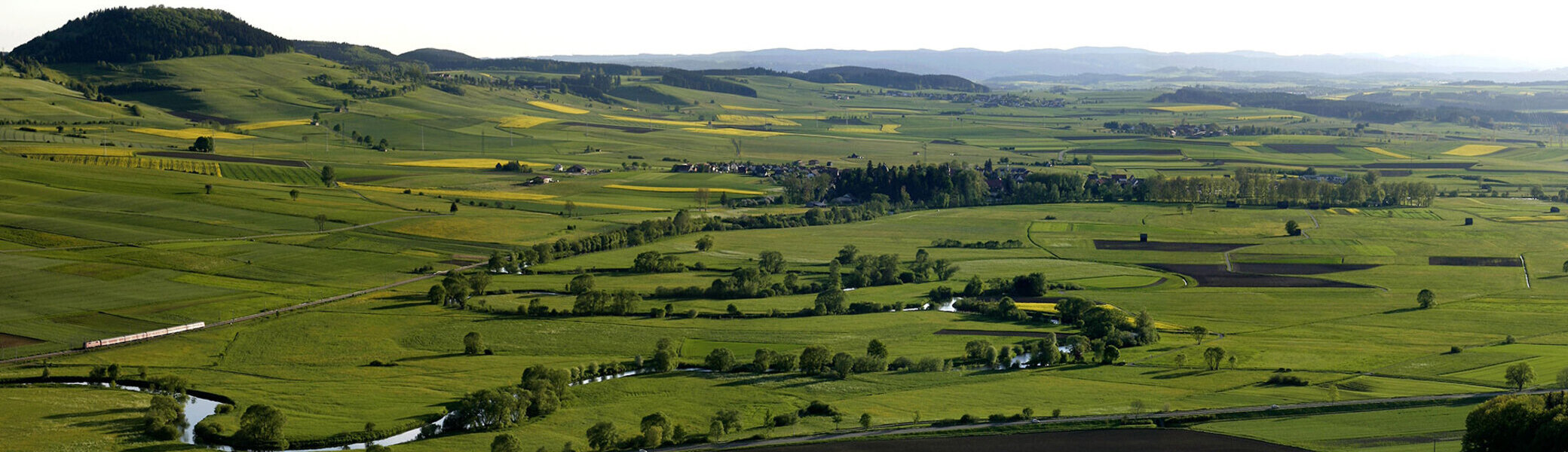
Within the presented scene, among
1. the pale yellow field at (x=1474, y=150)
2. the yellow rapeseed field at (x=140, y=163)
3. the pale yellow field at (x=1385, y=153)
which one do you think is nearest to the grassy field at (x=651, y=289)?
the yellow rapeseed field at (x=140, y=163)

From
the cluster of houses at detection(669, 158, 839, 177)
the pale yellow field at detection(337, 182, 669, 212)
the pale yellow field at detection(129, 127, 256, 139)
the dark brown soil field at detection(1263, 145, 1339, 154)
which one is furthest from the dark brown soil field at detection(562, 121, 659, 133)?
the dark brown soil field at detection(1263, 145, 1339, 154)

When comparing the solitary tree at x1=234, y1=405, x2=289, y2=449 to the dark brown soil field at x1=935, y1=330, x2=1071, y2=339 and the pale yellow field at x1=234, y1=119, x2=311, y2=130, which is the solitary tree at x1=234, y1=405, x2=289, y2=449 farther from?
the pale yellow field at x1=234, y1=119, x2=311, y2=130

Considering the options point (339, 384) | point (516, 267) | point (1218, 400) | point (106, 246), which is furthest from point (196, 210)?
point (1218, 400)

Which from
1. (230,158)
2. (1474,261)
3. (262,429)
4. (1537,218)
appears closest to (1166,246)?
(1474,261)

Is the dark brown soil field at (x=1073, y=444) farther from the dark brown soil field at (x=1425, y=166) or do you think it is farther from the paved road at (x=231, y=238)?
the dark brown soil field at (x=1425, y=166)

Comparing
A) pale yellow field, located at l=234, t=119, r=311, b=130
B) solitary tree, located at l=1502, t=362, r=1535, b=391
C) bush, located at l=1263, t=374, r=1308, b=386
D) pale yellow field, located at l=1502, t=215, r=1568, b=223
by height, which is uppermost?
pale yellow field, located at l=234, t=119, r=311, b=130

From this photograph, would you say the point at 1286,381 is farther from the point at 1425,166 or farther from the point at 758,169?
the point at 1425,166
